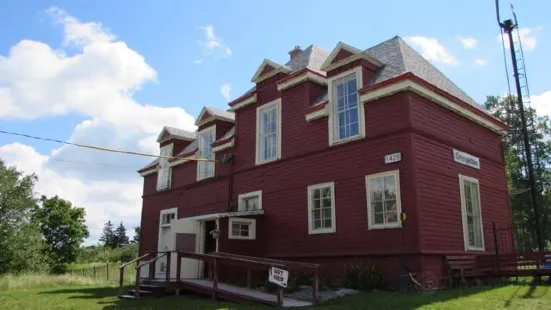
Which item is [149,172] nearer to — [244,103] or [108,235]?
[244,103]

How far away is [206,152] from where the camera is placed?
74.7 ft

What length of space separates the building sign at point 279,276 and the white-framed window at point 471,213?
6822 mm

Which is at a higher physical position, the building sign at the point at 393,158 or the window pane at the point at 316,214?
the building sign at the point at 393,158

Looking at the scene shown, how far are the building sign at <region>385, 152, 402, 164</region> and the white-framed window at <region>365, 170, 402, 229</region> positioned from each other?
0.32m

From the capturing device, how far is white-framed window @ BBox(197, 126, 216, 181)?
72.5ft

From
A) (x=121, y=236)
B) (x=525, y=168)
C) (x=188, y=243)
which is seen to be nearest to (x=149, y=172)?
(x=188, y=243)

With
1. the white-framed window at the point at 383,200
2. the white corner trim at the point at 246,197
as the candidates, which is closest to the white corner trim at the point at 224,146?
the white corner trim at the point at 246,197

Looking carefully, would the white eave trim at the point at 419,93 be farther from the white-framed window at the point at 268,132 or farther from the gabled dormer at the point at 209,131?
the gabled dormer at the point at 209,131

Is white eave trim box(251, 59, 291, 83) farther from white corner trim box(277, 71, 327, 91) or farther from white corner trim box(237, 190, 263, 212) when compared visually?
white corner trim box(237, 190, 263, 212)

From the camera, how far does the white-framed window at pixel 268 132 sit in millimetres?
18125

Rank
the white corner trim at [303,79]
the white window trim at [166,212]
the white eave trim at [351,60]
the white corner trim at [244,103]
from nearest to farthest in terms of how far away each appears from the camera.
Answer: the white eave trim at [351,60], the white corner trim at [303,79], the white corner trim at [244,103], the white window trim at [166,212]

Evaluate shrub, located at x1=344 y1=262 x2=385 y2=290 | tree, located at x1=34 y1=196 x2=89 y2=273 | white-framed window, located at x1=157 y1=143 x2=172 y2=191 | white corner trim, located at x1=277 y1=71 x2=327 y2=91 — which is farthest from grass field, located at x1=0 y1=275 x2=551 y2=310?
tree, located at x1=34 y1=196 x2=89 y2=273

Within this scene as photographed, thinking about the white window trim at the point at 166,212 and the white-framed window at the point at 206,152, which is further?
the white window trim at the point at 166,212

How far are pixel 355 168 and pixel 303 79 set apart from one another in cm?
439
